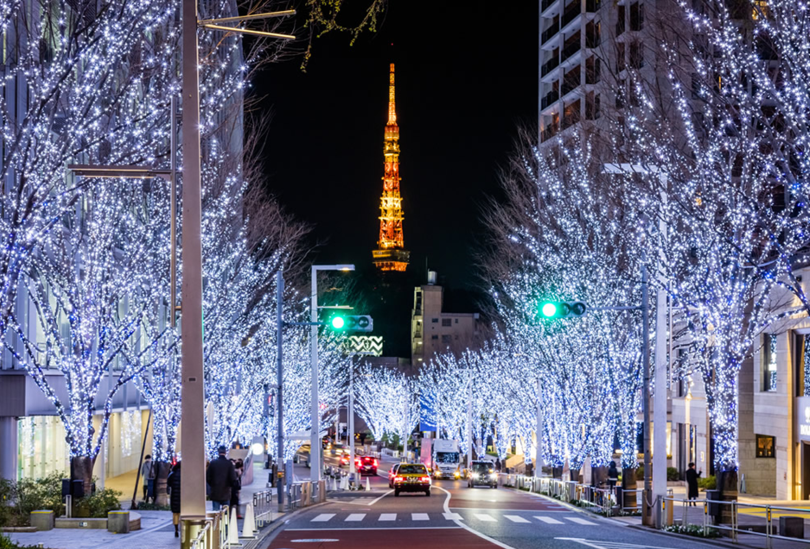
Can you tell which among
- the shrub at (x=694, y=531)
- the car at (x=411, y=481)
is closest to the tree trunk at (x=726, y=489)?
the shrub at (x=694, y=531)

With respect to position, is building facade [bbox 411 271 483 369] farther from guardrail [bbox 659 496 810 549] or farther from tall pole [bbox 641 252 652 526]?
guardrail [bbox 659 496 810 549]

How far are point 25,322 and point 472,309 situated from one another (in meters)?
98.1

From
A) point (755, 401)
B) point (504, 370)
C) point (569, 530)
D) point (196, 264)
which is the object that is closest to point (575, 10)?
point (504, 370)

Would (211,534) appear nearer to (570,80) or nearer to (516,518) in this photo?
(516,518)

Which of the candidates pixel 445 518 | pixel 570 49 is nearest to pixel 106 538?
pixel 445 518

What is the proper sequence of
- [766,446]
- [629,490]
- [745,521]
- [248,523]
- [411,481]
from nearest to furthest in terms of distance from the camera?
[248,523], [745,521], [629,490], [766,446], [411,481]

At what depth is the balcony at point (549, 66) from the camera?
68.1 metres

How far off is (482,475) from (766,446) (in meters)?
15.8

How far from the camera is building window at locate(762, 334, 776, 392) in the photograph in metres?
34.7

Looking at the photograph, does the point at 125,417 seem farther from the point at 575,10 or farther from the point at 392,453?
the point at 392,453

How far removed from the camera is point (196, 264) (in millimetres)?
10445

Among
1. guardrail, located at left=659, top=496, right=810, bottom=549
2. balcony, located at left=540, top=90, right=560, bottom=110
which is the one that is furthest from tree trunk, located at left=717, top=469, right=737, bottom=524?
balcony, located at left=540, top=90, right=560, bottom=110

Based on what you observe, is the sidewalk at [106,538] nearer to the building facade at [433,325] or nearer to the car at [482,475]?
the car at [482,475]

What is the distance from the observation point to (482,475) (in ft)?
161
